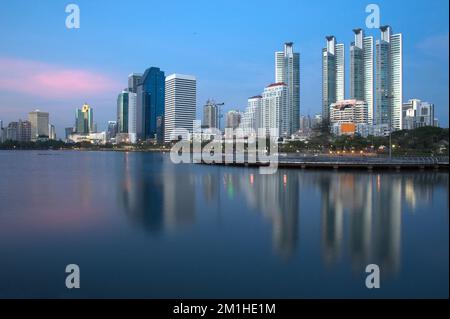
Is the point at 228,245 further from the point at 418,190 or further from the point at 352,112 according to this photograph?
the point at 352,112

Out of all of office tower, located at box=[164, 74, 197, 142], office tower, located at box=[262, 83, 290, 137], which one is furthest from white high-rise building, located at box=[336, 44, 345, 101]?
office tower, located at box=[164, 74, 197, 142]

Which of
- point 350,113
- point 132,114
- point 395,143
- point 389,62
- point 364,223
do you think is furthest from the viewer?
point 132,114

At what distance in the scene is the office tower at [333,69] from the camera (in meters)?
126

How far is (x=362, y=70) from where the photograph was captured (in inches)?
4648

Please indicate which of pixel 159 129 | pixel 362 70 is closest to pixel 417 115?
pixel 362 70

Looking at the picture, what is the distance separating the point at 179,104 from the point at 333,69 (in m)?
54.2

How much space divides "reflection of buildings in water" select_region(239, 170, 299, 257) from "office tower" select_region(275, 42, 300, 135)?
105246 millimetres

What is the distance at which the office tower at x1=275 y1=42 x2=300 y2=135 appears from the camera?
127 metres

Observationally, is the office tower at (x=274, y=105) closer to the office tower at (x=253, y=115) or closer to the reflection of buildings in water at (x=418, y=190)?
the office tower at (x=253, y=115)

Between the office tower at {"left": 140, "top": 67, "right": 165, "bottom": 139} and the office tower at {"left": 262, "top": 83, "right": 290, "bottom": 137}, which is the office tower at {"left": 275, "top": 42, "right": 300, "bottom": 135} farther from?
the office tower at {"left": 140, "top": 67, "right": 165, "bottom": 139}

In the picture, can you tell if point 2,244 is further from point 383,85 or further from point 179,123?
point 179,123

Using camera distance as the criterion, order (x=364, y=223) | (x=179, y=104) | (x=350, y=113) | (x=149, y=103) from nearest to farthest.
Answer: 1. (x=364, y=223)
2. (x=350, y=113)
3. (x=179, y=104)
4. (x=149, y=103)
